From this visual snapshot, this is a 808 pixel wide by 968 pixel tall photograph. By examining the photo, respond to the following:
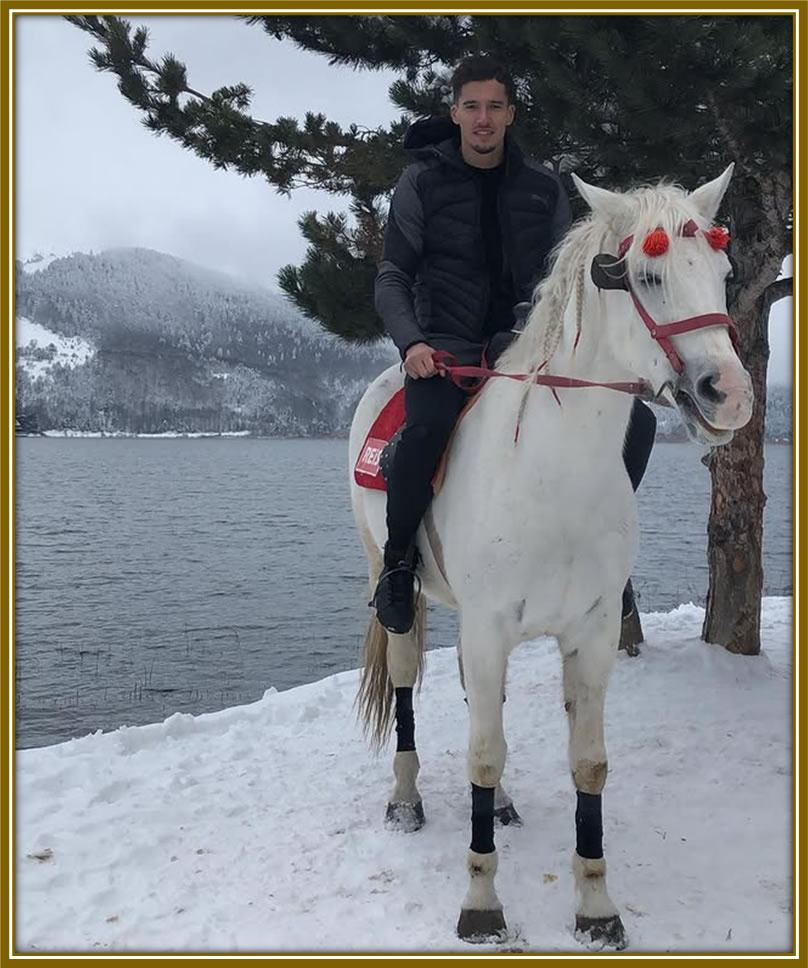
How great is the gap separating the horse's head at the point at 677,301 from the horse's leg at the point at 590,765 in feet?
3.82

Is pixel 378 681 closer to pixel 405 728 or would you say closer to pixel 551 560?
pixel 405 728

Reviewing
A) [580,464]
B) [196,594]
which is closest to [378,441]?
[580,464]

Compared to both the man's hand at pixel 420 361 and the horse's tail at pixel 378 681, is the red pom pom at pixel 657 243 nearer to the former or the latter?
the man's hand at pixel 420 361

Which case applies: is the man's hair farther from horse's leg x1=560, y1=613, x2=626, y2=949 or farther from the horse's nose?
horse's leg x1=560, y1=613, x2=626, y2=949

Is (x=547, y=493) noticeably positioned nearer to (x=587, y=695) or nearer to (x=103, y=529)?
(x=587, y=695)

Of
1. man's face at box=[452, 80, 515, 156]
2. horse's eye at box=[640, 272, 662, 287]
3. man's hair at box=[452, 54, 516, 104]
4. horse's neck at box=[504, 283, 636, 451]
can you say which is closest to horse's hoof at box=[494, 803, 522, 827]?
horse's neck at box=[504, 283, 636, 451]

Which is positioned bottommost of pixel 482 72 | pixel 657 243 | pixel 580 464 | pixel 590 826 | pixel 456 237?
pixel 590 826

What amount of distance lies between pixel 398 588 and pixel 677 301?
6.88 feet

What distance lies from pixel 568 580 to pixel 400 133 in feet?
14.3

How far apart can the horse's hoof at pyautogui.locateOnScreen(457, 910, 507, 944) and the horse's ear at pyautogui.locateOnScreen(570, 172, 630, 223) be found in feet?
9.56

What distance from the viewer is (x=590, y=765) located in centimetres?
353

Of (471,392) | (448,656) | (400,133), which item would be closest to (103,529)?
(448,656)

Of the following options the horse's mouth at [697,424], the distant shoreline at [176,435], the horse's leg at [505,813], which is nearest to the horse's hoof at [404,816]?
the horse's leg at [505,813]

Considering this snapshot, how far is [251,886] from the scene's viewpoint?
13.0 feet
